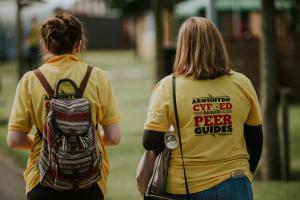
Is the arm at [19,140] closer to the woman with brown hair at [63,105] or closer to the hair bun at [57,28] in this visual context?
the woman with brown hair at [63,105]

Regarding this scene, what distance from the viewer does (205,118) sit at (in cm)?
369

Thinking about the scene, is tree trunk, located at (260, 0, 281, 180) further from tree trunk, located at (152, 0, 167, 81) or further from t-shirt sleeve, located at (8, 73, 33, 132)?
t-shirt sleeve, located at (8, 73, 33, 132)

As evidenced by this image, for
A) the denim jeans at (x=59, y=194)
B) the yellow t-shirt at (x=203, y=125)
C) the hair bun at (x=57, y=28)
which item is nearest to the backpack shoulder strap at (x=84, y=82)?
the hair bun at (x=57, y=28)

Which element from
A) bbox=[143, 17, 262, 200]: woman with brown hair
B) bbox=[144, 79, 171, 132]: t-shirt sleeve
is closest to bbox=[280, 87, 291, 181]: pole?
bbox=[143, 17, 262, 200]: woman with brown hair

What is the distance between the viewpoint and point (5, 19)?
42.7m

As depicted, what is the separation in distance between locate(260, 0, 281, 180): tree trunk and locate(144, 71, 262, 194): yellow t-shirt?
519 centimetres

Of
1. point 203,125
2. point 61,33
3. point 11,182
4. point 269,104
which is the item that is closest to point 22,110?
point 61,33

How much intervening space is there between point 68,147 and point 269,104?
5.53m

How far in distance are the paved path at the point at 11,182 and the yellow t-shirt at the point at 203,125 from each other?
4377 millimetres

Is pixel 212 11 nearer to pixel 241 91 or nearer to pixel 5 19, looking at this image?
pixel 241 91

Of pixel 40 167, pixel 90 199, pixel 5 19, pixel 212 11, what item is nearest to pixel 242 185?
pixel 90 199

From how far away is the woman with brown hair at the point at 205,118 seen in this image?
3676 millimetres

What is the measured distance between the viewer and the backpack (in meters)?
3.69

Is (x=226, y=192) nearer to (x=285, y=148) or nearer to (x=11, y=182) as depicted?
(x=285, y=148)
